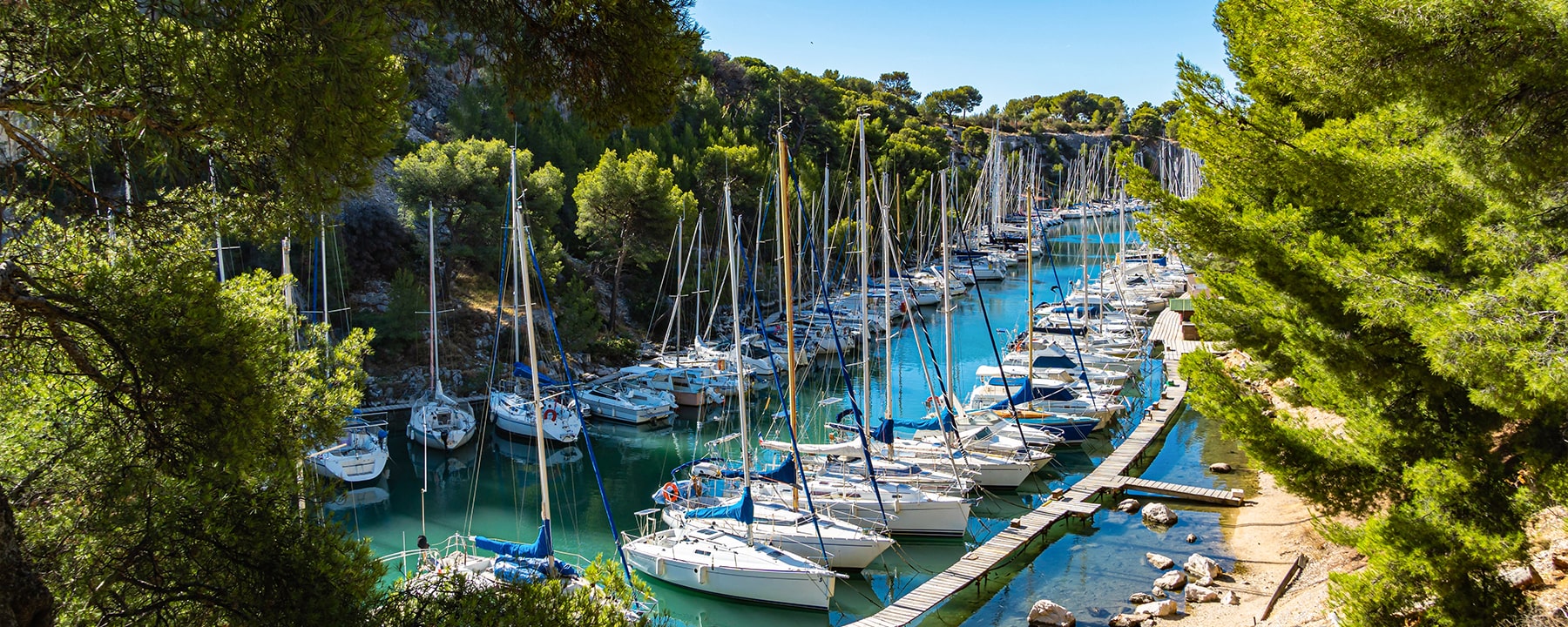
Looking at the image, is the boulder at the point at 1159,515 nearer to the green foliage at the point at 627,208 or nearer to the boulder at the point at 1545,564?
the boulder at the point at 1545,564

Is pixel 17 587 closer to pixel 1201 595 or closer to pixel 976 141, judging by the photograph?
pixel 1201 595

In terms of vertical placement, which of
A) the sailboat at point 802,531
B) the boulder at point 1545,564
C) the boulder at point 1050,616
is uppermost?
the boulder at point 1545,564

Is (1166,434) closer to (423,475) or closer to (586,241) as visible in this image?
(423,475)

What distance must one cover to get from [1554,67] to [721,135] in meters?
41.3

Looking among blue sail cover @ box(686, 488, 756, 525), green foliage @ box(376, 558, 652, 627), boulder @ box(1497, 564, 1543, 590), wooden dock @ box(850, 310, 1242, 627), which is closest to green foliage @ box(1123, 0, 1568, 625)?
boulder @ box(1497, 564, 1543, 590)

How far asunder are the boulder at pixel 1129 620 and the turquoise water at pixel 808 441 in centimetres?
32

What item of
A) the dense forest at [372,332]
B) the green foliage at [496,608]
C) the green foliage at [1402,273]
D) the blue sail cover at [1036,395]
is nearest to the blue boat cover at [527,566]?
the dense forest at [372,332]

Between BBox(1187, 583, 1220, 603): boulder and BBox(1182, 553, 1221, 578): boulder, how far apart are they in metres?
0.48

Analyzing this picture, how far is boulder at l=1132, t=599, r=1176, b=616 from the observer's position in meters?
12.4

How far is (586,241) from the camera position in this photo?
110 ft

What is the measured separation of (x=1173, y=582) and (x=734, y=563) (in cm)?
621

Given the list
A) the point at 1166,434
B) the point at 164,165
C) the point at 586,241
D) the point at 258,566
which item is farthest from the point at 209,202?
the point at 586,241

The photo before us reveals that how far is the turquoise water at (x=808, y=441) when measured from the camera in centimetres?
1377

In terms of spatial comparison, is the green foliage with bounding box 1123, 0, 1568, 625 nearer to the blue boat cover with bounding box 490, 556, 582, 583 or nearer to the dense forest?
the dense forest
